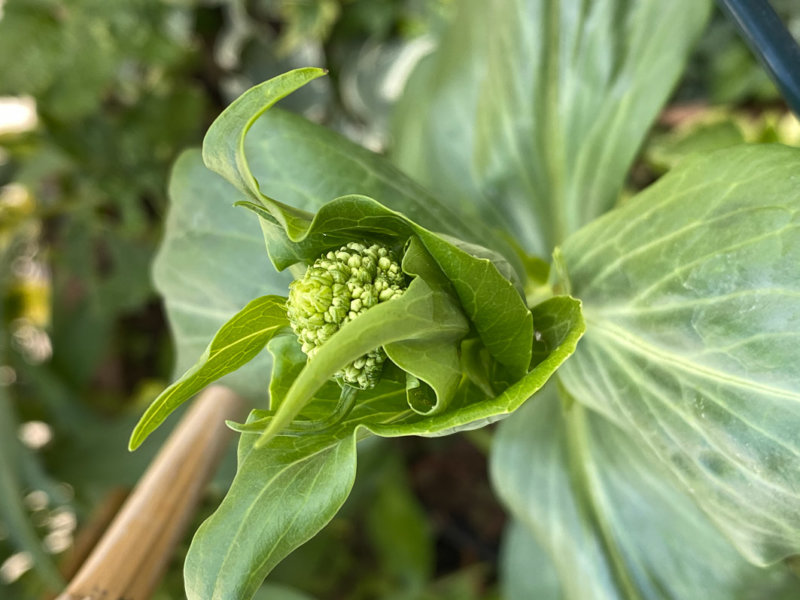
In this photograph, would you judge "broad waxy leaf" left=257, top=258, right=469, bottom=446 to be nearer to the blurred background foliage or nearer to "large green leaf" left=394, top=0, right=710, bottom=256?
"large green leaf" left=394, top=0, right=710, bottom=256

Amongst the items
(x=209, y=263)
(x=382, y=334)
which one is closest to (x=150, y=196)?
(x=209, y=263)

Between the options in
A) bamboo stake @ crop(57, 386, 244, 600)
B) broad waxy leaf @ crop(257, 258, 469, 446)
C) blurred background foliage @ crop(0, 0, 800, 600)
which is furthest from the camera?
blurred background foliage @ crop(0, 0, 800, 600)

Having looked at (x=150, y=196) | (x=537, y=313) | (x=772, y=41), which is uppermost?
(x=772, y=41)

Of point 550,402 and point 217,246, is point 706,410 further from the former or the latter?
point 217,246

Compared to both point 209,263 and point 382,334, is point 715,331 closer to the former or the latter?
point 382,334

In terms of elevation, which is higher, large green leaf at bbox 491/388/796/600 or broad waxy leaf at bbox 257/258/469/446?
broad waxy leaf at bbox 257/258/469/446

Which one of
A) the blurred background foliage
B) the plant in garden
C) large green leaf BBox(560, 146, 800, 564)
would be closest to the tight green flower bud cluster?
the plant in garden

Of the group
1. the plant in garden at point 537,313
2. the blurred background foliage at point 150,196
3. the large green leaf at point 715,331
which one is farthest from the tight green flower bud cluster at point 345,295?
the blurred background foliage at point 150,196
